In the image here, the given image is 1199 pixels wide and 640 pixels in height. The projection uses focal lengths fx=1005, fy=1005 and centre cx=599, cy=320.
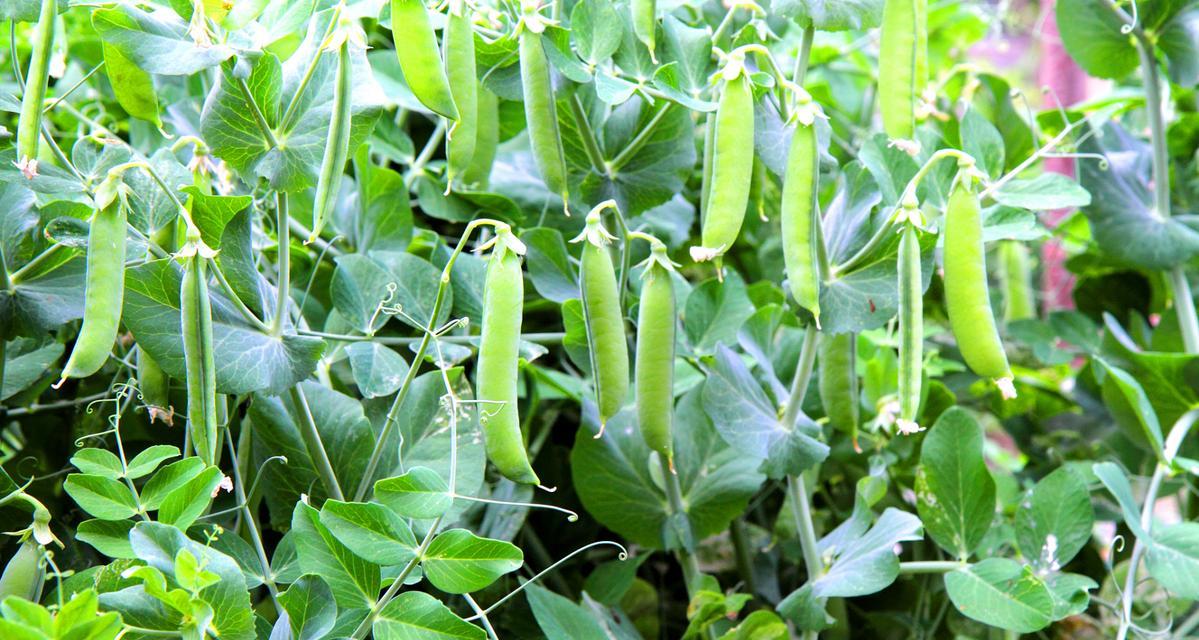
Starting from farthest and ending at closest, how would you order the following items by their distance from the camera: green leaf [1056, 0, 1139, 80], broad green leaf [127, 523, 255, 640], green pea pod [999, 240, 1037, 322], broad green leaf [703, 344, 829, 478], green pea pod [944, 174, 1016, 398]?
green pea pod [999, 240, 1037, 322] < green leaf [1056, 0, 1139, 80] < broad green leaf [703, 344, 829, 478] < green pea pod [944, 174, 1016, 398] < broad green leaf [127, 523, 255, 640]

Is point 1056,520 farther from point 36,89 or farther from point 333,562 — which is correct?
point 36,89

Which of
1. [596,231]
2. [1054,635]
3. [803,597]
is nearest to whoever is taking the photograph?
[596,231]

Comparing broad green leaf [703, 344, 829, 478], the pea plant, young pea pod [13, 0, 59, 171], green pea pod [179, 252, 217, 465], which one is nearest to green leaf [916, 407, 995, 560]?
the pea plant

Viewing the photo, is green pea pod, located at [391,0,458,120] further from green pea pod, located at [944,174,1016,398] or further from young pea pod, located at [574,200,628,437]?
green pea pod, located at [944,174,1016,398]

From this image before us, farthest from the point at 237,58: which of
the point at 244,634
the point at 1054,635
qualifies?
the point at 1054,635

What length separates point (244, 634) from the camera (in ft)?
1.91

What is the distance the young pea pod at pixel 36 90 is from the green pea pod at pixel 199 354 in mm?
127

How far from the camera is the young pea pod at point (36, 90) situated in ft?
2.04

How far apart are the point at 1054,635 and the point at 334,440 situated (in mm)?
757

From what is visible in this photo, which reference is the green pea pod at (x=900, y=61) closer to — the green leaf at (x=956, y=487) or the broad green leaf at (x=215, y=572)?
the green leaf at (x=956, y=487)

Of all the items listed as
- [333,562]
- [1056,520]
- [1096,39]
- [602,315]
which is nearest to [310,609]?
[333,562]

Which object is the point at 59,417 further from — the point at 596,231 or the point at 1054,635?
the point at 1054,635

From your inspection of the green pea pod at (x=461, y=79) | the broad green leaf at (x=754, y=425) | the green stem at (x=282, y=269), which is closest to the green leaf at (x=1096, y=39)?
the broad green leaf at (x=754, y=425)

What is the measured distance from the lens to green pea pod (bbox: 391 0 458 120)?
0.63 meters
